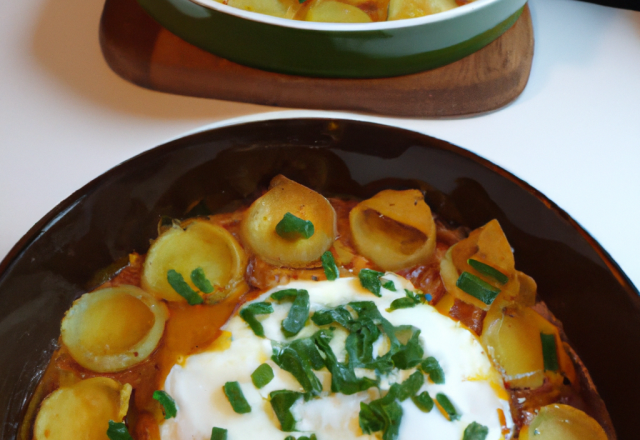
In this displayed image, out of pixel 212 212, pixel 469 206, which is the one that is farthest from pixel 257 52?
pixel 469 206

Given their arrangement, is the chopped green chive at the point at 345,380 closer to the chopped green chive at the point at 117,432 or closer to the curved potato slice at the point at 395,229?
the curved potato slice at the point at 395,229

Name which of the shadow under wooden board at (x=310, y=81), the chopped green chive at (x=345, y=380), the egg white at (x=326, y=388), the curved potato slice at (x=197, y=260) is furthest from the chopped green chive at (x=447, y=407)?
the shadow under wooden board at (x=310, y=81)

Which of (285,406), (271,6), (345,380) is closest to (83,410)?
(285,406)

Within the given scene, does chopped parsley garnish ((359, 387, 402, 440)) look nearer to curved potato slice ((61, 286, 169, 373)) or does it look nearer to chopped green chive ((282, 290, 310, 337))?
chopped green chive ((282, 290, 310, 337))

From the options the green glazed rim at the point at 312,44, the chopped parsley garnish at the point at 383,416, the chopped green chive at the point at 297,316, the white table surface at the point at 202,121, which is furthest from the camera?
the white table surface at the point at 202,121

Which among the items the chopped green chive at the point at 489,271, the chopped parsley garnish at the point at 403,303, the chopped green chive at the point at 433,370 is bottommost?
the chopped green chive at the point at 433,370

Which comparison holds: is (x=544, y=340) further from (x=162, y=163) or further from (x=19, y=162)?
(x=19, y=162)
